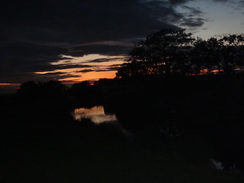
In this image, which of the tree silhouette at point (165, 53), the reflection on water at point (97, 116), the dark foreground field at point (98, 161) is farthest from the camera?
the tree silhouette at point (165, 53)

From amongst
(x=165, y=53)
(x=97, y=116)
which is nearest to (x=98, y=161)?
Answer: (x=97, y=116)

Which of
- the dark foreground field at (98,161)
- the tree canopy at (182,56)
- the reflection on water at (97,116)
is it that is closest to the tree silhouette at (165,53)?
the tree canopy at (182,56)

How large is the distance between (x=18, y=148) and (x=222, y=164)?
13752mm

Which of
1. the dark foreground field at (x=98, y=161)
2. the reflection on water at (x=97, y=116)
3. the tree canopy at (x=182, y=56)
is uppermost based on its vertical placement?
the tree canopy at (x=182, y=56)

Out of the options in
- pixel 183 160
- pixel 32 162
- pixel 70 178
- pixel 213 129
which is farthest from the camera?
pixel 213 129

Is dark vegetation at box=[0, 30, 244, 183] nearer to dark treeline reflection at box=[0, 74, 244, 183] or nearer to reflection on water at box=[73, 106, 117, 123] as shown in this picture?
dark treeline reflection at box=[0, 74, 244, 183]

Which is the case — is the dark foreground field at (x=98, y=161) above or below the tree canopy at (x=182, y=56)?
below

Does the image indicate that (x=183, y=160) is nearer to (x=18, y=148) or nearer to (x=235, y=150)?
(x=235, y=150)

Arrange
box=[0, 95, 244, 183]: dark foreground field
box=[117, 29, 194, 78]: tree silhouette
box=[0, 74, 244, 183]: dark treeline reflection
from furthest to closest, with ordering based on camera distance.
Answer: box=[117, 29, 194, 78]: tree silhouette
box=[0, 74, 244, 183]: dark treeline reflection
box=[0, 95, 244, 183]: dark foreground field

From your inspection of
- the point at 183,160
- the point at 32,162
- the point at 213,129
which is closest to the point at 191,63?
the point at 213,129

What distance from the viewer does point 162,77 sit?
64375 millimetres

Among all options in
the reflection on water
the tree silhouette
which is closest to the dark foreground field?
the reflection on water

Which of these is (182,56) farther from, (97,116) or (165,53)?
(97,116)

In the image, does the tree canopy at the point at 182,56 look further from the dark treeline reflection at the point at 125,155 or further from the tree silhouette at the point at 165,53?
the dark treeline reflection at the point at 125,155
